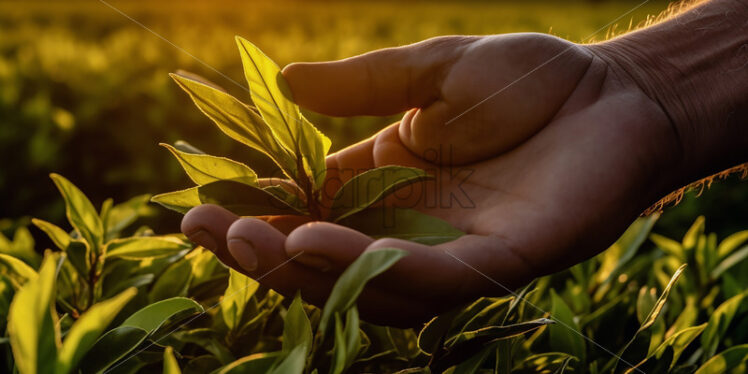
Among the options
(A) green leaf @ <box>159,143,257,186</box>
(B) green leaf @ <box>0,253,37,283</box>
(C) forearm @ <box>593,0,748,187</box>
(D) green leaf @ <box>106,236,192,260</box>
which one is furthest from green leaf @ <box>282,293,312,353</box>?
(C) forearm @ <box>593,0,748,187</box>

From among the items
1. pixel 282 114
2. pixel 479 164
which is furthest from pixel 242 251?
pixel 479 164

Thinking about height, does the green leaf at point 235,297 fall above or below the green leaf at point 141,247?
below

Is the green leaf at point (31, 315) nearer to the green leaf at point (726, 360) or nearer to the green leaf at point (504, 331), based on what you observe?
the green leaf at point (504, 331)

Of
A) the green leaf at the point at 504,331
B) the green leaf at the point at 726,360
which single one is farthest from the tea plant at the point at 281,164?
the green leaf at the point at 726,360

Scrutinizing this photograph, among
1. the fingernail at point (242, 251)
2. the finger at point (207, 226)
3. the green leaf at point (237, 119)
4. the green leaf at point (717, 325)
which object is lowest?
the green leaf at point (717, 325)

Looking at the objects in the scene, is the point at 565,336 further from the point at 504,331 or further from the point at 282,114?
the point at 282,114

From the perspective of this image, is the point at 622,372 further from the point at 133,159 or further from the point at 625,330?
the point at 133,159

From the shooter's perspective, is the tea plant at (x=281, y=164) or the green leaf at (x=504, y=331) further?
the tea plant at (x=281, y=164)
